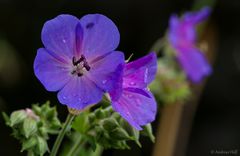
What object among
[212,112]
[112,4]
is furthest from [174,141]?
[112,4]

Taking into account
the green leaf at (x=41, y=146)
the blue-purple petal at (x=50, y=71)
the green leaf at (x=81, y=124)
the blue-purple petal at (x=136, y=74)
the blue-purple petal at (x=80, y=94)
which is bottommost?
the green leaf at (x=81, y=124)

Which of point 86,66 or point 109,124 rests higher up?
point 86,66

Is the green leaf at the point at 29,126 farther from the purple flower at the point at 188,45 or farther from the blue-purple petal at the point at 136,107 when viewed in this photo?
the purple flower at the point at 188,45

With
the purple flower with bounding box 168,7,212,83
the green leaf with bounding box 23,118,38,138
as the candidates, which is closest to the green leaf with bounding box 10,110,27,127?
the green leaf with bounding box 23,118,38,138

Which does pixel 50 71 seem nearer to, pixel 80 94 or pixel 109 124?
pixel 80 94

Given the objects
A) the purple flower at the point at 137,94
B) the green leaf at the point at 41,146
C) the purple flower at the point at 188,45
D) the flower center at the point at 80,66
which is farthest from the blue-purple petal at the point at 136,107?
the purple flower at the point at 188,45

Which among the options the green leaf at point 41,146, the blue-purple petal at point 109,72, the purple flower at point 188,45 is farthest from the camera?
the purple flower at point 188,45

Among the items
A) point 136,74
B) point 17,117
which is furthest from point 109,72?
point 17,117
